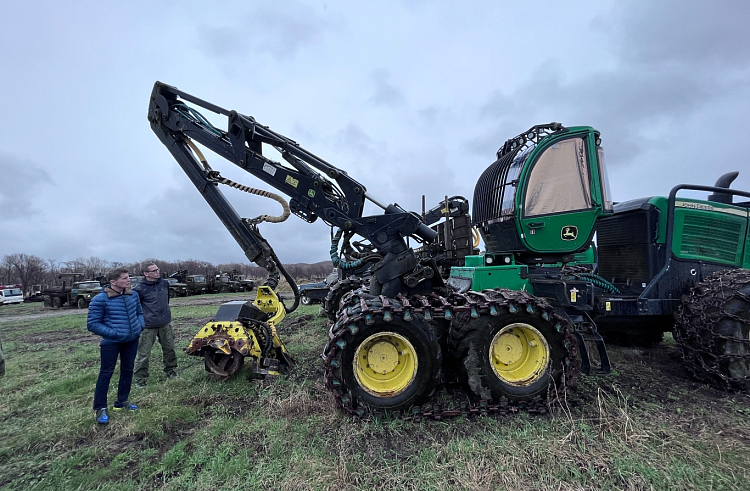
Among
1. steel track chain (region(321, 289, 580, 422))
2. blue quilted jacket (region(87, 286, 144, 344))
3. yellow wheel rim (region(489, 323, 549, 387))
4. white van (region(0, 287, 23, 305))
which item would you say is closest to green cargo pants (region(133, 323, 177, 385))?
blue quilted jacket (region(87, 286, 144, 344))

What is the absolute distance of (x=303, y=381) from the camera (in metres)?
4.88

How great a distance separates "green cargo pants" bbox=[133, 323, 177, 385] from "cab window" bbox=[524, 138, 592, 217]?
5255 millimetres

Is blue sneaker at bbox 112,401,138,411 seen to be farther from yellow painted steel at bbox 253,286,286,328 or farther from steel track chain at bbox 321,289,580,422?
steel track chain at bbox 321,289,580,422

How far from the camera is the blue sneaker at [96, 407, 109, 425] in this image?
389 cm

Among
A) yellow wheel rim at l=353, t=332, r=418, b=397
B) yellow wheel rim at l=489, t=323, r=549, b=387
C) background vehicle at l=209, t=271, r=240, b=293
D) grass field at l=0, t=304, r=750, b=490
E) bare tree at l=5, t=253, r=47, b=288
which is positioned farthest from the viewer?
bare tree at l=5, t=253, r=47, b=288

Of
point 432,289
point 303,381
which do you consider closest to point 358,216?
point 432,289

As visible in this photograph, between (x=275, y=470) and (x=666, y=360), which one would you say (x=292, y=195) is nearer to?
(x=275, y=470)

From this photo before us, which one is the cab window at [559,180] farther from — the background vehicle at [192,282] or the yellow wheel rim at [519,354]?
the background vehicle at [192,282]

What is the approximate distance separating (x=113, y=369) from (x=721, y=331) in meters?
6.87

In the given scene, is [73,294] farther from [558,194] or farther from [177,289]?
[558,194]

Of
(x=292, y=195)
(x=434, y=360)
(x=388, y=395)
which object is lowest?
(x=388, y=395)

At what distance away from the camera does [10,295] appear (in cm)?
3097

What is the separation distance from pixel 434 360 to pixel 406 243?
146 cm

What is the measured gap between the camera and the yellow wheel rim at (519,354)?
3.94 meters
